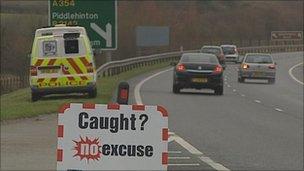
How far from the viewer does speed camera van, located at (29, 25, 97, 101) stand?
60.2 feet

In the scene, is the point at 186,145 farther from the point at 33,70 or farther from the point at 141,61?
the point at 141,61

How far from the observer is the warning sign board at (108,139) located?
5578 millimetres

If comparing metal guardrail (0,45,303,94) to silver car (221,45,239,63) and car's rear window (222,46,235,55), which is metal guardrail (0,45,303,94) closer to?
silver car (221,45,239,63)

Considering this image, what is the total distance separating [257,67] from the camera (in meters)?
40.7

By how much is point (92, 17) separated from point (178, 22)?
1315 inches

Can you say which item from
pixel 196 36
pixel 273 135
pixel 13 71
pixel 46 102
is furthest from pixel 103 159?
pixel 196 36

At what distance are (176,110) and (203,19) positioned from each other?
23.9 meters

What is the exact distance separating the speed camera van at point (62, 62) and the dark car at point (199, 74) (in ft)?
26.8

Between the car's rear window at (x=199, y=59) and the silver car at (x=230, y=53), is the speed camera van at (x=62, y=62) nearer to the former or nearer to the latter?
the car's rear window at (x=199, y=59)

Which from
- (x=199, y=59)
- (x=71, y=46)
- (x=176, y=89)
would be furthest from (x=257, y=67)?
(x=71, y=46)

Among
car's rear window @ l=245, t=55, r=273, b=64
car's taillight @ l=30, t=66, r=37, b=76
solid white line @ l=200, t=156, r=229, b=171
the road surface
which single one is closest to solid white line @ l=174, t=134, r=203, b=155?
the road surface

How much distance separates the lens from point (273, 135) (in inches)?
616

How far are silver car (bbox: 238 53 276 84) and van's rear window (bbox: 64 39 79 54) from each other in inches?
851

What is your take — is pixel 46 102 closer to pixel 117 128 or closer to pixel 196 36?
pixel 117 128
